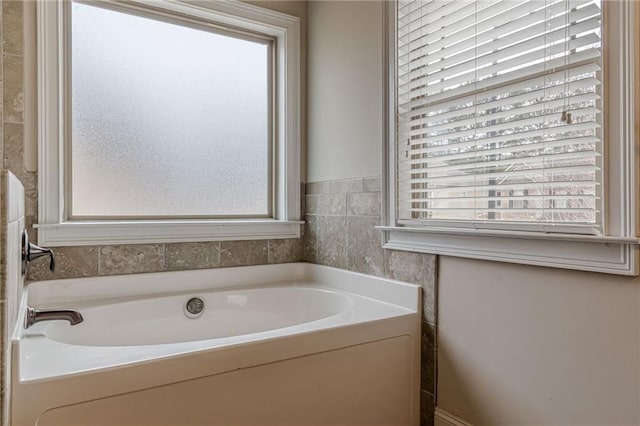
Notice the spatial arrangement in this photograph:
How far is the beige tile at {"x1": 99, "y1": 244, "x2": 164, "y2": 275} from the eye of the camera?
206 cm

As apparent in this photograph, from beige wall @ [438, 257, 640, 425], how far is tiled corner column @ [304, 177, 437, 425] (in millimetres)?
61

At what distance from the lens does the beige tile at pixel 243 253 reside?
92.8 inches

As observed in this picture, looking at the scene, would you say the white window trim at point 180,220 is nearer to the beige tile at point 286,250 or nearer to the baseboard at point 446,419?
the beige tile at point 286,250

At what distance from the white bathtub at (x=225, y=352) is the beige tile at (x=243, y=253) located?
5 centimetres

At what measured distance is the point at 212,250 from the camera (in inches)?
91.4

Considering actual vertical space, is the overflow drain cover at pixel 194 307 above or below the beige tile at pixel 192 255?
below

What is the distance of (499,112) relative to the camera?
1516 millimetres

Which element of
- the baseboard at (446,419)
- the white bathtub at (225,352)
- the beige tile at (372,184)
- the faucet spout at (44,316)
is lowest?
the baseboard at (446,419)

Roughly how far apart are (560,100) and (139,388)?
1497 mm

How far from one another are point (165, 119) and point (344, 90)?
0.94 meters

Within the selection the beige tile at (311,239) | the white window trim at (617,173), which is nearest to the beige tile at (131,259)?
the beige tile at (311,239)

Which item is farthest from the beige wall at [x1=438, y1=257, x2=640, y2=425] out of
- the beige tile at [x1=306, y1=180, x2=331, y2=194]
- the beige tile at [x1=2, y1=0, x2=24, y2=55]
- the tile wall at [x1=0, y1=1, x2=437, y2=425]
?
the beige tile at [x1=2, y1=0, x2=24, y2=55]

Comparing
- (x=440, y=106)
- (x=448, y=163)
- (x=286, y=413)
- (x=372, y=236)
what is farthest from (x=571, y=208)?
(x=286, y=413)

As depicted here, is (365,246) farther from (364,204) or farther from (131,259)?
(131,259)
